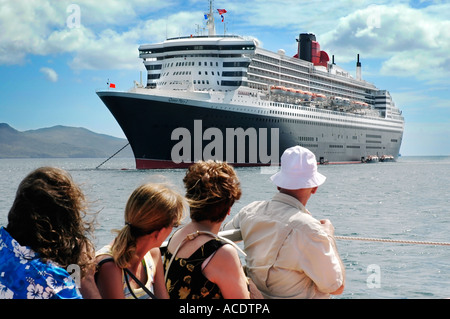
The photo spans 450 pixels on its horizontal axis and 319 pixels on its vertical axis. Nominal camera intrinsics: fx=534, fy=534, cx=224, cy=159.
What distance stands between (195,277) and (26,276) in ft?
2.41

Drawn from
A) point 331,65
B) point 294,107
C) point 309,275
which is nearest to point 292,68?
point 294,107

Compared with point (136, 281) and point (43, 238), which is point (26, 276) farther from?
point (136, 281)

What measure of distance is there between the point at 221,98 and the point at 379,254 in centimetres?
2574

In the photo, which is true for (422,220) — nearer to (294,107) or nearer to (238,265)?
(238,265)

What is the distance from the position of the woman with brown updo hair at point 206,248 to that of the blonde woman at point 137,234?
0.13m

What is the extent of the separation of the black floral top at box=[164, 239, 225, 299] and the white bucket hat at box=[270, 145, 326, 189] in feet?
1.98

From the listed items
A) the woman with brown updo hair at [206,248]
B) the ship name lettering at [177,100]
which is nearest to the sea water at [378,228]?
the woman with brown updo hair at [206,248]

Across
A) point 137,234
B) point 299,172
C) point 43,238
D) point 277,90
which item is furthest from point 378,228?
point 277,90

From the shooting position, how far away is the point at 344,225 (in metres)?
14.1

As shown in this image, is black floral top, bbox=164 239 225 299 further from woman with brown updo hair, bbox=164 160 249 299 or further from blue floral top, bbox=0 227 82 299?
blue floral top, bbox=0 227 82 299

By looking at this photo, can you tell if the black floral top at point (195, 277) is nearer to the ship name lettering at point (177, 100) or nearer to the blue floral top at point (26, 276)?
the blue floral top at point (26, 276)

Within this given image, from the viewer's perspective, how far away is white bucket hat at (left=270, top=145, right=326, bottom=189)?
2.68 metres

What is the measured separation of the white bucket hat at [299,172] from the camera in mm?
2676

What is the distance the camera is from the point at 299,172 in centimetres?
268
